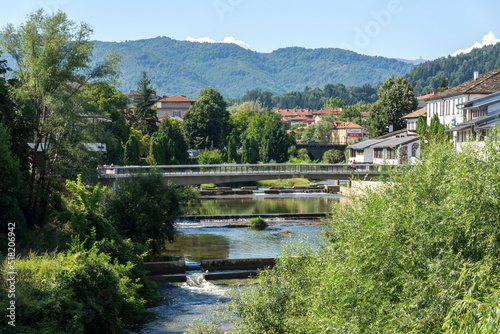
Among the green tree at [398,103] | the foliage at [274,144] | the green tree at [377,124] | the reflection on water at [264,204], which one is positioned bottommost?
the reflection on water at [264,204]

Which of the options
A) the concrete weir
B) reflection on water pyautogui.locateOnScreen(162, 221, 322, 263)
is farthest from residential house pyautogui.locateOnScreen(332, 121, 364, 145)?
the concrete weir

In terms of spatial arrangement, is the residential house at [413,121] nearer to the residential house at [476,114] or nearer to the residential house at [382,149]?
the residential house at [382,149]

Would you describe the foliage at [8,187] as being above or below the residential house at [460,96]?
below

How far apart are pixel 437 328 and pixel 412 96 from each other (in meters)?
88.5

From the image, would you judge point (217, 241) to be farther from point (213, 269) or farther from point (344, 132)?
point (344, 132)

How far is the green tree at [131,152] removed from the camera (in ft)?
249

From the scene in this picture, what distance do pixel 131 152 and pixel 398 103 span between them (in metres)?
47.7

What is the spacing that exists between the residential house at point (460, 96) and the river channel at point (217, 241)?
17568 millimetres

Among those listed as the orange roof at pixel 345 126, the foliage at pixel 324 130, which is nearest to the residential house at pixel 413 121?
the foliage at pixel 324 130

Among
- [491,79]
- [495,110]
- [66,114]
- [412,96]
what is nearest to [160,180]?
[66,114]

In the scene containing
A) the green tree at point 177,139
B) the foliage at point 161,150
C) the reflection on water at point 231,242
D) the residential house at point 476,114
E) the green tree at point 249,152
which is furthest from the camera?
the green tree at point 249,152

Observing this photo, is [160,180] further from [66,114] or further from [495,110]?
[495,110]

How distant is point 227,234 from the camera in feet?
148

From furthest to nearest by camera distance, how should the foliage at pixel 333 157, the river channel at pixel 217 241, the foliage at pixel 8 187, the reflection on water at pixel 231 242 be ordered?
the foliage at pixel 333 157
the reflection on water at pixel 231 242
the river channel at pixel 217 241
the foliage at pixel 8 187
